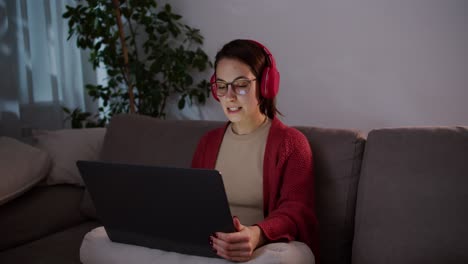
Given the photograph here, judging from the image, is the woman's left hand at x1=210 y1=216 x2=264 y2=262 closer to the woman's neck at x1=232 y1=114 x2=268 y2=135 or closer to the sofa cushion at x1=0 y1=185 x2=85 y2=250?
the woman's neck at x1=232 y1=114 x2=268 y2=135

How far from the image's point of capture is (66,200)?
6.36ft

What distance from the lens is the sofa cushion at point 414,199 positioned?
128 centimetres

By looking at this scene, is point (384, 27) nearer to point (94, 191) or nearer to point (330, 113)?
point (330, 113)

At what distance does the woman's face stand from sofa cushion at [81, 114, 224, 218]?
1.03 feet

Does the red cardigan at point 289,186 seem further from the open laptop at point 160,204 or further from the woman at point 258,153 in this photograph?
the open laptop at point 160,204

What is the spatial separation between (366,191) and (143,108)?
171cm

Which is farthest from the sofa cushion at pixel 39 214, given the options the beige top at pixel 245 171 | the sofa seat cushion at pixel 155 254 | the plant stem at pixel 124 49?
the plant stem at pixel 124 49

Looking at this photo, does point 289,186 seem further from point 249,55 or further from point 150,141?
point 150,141

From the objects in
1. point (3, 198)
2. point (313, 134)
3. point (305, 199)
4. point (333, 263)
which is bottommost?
point (333, 263)

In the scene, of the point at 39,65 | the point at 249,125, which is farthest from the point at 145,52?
the point at 249,125

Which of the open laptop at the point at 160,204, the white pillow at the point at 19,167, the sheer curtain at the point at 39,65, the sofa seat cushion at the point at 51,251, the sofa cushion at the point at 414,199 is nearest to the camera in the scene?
the open laptop at the point at 160,204

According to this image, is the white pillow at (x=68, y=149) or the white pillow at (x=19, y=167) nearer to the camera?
the white pillow at (x=19, y=167)

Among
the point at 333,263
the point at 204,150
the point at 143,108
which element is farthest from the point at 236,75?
the point at 143,108

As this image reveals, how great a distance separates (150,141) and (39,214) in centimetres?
49
